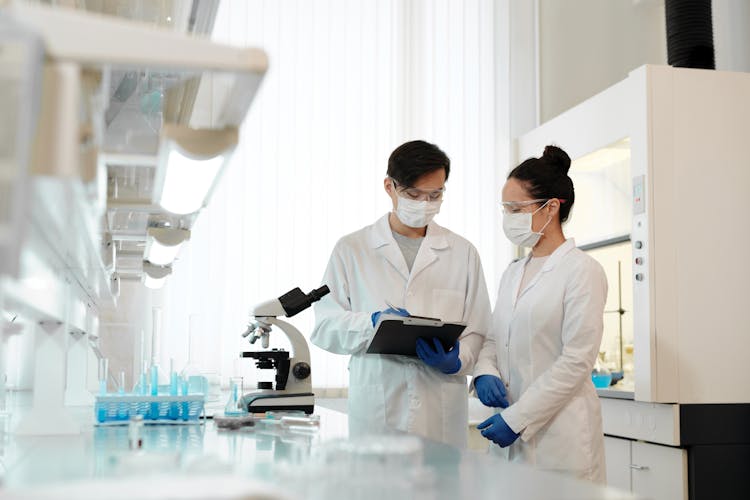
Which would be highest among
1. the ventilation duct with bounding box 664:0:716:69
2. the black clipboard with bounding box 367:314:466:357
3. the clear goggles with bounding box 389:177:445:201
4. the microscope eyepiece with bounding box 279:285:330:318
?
the ventilation duct with bounding box 664:0:716:69

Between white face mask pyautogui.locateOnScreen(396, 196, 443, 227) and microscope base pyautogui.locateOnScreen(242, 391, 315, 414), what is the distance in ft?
2.10

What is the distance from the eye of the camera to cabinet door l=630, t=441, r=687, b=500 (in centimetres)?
304

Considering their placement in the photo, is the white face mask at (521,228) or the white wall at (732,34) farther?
the white wall at (732,34)

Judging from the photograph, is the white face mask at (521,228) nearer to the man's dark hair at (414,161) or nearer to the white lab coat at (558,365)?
the white lab coat at (558,365)

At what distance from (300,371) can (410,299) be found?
0.45 meters

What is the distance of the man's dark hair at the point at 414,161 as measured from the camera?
2527 mm

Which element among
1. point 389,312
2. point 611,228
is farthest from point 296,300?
point 611,228

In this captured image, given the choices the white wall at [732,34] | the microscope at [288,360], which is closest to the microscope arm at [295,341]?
the microscope at [288,360]

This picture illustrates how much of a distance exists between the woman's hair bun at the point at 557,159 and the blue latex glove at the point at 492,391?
0.67m

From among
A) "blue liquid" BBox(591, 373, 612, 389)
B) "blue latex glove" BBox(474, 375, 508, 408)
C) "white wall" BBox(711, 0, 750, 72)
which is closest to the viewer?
"blue latex glove" BBox(474, 375, 508, 408)

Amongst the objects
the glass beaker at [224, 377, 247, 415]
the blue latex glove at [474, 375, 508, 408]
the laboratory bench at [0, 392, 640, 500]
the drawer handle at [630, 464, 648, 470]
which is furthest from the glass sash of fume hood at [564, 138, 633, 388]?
the laboratory bench at [0, 392, 640, 500]

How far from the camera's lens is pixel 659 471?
10.3 feet

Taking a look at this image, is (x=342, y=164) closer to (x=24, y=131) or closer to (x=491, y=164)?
(x=491, y=164)

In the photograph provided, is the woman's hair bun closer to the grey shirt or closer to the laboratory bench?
the grey shirt
